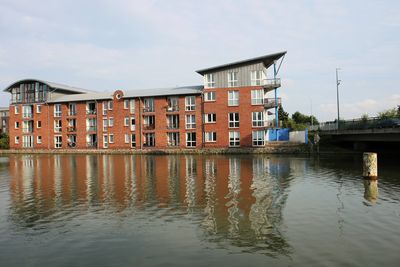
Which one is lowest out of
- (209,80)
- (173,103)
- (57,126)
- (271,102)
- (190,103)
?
(57,126)

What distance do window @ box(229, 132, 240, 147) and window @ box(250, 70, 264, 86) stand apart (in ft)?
28.7

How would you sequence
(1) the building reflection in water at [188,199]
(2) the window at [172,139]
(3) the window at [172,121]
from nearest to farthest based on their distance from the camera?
(1) the building reflection in water at [188,199]
(2) the window at [172,139]
(3) the window at [172,121]

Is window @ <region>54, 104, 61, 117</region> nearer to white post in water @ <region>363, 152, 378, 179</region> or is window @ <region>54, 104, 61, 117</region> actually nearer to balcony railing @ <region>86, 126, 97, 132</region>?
balcony railing @ <region>86, 126, 97, 132</region>

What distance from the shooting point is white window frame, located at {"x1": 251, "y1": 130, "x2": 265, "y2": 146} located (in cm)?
5603

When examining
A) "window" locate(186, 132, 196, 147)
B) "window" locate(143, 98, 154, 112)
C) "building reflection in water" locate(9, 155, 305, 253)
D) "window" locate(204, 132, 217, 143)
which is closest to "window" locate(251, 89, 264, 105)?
"window" locate(204, 132, 217, 143)

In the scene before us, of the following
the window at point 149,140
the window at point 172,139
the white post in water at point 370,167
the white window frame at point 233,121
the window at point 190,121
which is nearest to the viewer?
the white post in water at point 370,167

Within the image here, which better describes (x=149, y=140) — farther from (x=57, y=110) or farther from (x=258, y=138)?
(x=57, y=110)

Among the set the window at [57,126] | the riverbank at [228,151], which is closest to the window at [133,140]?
the riverbank at [228,151]

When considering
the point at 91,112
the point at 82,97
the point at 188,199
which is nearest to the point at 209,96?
the point at 91,112

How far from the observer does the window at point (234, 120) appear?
5766 cm

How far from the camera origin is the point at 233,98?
58062 mm

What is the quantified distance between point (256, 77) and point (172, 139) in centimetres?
1845

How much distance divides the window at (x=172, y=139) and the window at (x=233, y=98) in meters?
11.5

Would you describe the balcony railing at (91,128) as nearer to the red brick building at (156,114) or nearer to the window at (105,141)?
the red brick building at (156,114)
